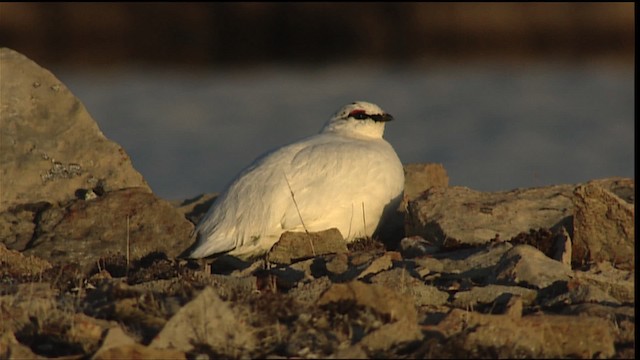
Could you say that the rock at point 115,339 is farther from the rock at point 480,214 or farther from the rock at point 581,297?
the rock at point 480,214

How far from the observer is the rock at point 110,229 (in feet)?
36.0

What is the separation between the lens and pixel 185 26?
28891mm

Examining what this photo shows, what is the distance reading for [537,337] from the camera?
296 inches

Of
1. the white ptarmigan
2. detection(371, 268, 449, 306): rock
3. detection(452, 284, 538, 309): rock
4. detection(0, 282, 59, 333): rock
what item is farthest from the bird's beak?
detection(0, 282, 59, 333): rock

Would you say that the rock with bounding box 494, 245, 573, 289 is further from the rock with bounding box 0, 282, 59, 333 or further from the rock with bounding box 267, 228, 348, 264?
the rock with bounding box 0, 282, 59, 333

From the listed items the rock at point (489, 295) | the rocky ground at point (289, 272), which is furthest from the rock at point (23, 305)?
the rock at point (489, 295)

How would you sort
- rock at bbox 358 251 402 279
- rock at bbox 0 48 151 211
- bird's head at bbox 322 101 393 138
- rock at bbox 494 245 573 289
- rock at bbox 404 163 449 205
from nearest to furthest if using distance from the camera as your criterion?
rock at bbox 494 245 573 289 → rock at bbox 358 251 402 279 → rock at bbox 0 48 151 211 → bird's head at bbox 322 101 393 138 → rock at bbox 404 163 449 205

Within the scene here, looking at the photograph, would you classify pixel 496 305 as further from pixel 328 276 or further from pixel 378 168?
pixel 378 168

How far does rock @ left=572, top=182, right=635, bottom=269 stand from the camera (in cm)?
1009

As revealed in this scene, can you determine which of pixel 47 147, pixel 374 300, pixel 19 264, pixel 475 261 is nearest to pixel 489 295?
pixel 475 261

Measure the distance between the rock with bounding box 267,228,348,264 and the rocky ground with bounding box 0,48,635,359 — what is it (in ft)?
0.05

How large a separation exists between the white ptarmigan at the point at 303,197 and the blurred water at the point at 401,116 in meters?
8.17

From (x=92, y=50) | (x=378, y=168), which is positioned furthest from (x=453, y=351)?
(x=92, y=50)

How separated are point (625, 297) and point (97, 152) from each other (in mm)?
4837
